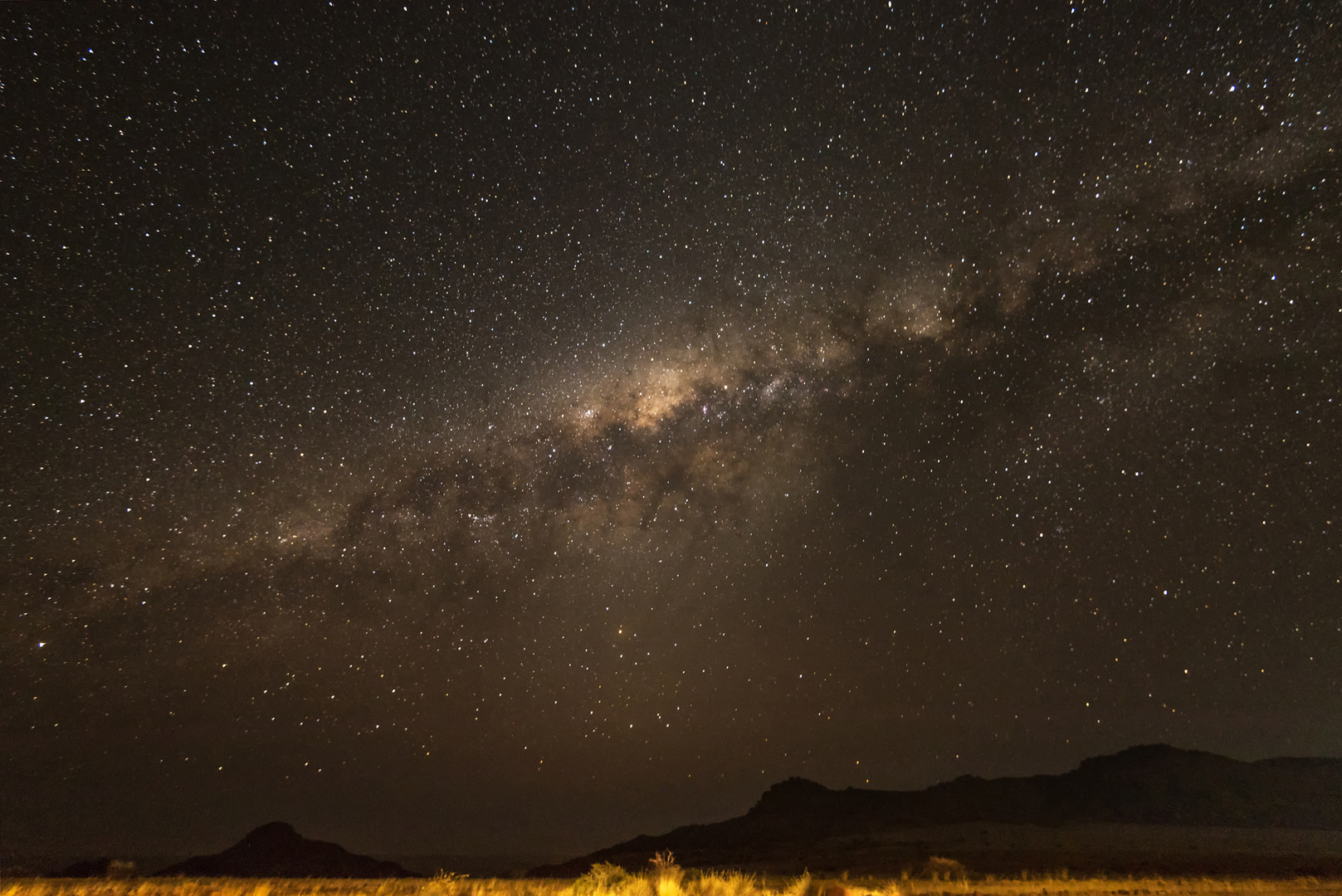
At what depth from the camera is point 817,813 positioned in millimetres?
80438

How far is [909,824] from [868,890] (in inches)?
2594

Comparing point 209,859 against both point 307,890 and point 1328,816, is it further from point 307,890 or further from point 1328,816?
point 1328,816

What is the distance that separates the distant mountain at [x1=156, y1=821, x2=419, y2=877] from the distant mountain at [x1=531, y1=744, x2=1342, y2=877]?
27100 mm

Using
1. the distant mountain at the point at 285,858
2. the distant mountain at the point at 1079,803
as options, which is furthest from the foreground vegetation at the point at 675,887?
the distant mountain at the point at 285,858

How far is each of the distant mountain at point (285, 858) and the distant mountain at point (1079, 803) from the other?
88.9 ft

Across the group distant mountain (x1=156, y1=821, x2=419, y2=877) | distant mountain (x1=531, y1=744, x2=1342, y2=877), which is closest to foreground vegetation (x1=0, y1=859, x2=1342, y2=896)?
distant mountain (x1=531, y1=744, x2=1342, y2=877)

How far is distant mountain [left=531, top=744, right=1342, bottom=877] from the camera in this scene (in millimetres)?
55500

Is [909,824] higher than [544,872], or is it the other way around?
[544,872]

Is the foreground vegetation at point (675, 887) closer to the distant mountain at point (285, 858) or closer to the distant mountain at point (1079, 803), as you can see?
the distant mountain at point (1079, 803)

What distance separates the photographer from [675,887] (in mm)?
10828

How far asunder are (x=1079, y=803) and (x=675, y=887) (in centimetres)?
8489

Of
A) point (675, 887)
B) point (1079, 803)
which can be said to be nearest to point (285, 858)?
point (675, 887)

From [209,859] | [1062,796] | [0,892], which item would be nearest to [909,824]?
[1062,796]

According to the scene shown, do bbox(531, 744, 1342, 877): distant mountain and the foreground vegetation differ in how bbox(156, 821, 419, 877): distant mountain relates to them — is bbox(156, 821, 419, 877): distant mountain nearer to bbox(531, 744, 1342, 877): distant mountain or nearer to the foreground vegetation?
bbox(531, 744, 1342, 877): distant mountain
